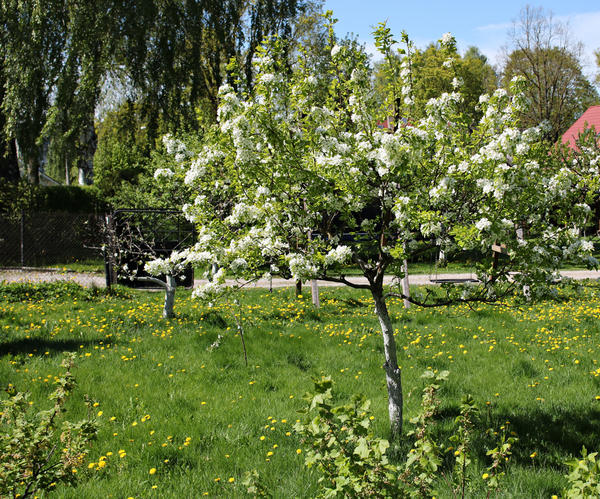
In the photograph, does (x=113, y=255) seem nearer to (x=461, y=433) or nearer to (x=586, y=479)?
(x=461, y=433)

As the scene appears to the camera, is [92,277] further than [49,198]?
No

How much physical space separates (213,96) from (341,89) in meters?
16.9

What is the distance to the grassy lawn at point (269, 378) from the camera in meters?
4.13

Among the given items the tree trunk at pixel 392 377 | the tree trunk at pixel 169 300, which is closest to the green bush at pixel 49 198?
the tree trunk at pixel 169 300

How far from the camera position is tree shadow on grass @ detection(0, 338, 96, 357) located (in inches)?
275

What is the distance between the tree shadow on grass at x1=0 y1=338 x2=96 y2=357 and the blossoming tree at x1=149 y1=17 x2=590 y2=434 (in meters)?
3.49

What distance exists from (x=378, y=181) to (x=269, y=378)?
3.04m

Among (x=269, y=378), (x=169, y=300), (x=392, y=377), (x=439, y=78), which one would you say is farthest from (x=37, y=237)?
(x=439, y=78)

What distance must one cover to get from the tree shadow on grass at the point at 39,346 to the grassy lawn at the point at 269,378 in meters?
0.03

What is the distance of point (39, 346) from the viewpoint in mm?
7230

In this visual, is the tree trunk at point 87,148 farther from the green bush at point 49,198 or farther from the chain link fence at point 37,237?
the chain link fence at point 37,237

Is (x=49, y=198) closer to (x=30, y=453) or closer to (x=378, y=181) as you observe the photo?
(x=378, y=181)

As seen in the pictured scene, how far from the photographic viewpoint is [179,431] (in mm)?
4746

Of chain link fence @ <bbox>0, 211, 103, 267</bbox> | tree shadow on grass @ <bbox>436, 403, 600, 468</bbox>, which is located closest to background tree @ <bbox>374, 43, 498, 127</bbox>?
tree shadow on grass @ <bbox>436, 403, 600, 468</bbox>
